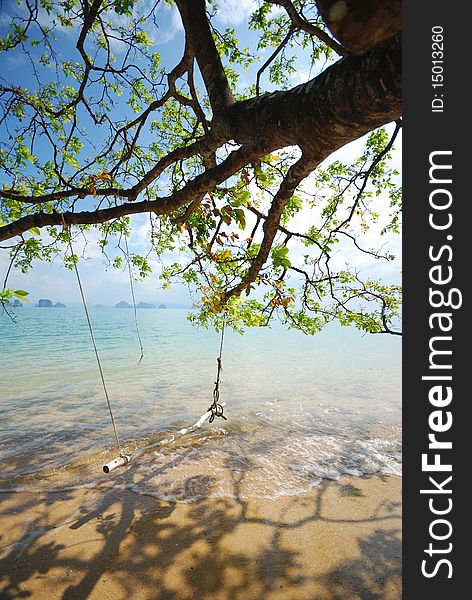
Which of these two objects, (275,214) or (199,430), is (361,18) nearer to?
(275,214)

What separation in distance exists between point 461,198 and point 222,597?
11.8ft

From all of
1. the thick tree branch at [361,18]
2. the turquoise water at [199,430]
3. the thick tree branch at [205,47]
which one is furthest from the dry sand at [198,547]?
the thick tree branch at [205,47]

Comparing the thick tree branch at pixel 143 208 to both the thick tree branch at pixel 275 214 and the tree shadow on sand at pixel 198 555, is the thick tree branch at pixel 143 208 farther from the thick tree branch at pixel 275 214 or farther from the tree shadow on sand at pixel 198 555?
the tree shadow on sand at pixel 198 555

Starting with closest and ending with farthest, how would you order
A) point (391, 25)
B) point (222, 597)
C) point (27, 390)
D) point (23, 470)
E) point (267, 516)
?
point (391, 25), point (222, 597), point (267, 516), point (23, 470), point (27, 390)

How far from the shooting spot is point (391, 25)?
674 millimetres

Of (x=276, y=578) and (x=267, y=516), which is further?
(x=267, y=516)

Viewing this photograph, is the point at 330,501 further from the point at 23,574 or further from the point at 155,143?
the point at 155,143

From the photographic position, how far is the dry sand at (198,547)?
2.79 metres

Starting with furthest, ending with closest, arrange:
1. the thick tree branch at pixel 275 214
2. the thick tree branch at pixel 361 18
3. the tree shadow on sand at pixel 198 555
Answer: the tree shadow on sand at pixel 198 555 < the thick tree branch at pixel 275 214 < the thick tree branch at pixel 361 18

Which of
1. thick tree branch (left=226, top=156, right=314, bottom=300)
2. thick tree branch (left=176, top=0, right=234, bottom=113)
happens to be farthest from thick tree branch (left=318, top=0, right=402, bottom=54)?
thick tree branch (left=176, top=0, right=234, bottom=113)

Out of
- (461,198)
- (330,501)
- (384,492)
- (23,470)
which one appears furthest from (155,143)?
(384,492)

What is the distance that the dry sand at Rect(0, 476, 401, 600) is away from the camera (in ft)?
9.16

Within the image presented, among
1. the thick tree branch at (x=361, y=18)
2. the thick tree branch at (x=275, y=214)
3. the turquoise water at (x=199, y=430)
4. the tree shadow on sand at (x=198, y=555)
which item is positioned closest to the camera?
the thick tree branch at (x=361, y=18)

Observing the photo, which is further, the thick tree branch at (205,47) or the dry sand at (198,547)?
the dry sand at (198,547)
